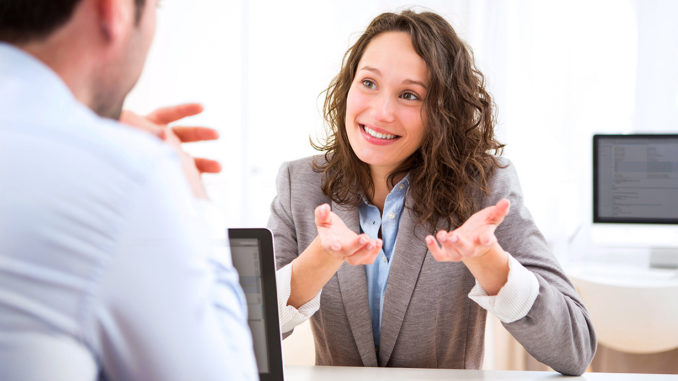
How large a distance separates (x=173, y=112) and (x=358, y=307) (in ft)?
2.46

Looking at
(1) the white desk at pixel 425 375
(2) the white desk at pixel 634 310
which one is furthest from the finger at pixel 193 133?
(2) the white desk at pixel 634 310

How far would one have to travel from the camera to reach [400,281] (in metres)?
1.38

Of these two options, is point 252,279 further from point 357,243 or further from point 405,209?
point 405,209

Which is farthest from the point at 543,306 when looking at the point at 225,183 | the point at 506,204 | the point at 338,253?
the point at 225,183

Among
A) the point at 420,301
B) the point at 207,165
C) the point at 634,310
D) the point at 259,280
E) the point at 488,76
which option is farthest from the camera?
the point at 488,76

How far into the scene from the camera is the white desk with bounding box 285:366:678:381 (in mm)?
1185

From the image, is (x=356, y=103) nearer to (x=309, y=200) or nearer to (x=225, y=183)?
(x=309, y=200)

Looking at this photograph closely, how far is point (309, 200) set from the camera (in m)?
1.52

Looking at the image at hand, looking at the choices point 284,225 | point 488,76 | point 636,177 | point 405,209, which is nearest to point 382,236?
point 405,209

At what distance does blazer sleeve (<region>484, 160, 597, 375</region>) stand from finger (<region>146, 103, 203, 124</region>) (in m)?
0.73

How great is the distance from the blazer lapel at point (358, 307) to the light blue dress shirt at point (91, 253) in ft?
3.13

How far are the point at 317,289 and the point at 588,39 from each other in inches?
100

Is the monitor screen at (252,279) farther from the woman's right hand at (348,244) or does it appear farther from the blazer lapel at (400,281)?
the blazer lapel at (400,281)

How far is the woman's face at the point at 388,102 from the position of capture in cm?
142
